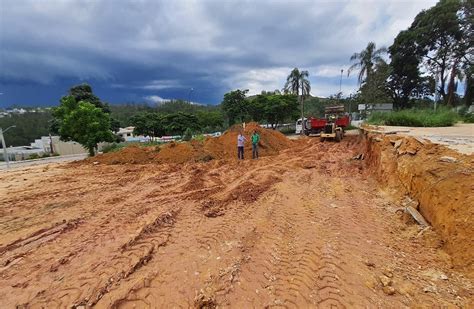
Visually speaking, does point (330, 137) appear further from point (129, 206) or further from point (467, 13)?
point (467, 13)

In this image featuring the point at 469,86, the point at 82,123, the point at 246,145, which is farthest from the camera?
the point at 469,86

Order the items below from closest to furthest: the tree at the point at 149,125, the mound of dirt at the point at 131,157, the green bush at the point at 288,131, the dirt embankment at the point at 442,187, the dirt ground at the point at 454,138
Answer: the dirt embankment at the point at 442,187 < the dirt ground at the point at 454,138 < the mound of dirt at the point at 131,157 < the green bush at the point at 288,131 < the tree at the point at 149,125

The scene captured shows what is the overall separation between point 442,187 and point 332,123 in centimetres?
1463

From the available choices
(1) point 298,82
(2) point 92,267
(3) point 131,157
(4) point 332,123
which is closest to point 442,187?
(2) point 92,267

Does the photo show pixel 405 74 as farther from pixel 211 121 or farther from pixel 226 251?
pixel 226 251

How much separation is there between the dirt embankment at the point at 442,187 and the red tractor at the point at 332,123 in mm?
10588

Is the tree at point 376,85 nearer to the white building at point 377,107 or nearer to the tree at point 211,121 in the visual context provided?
the white building at point 377,107

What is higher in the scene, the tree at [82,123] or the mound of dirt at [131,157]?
the tree at [82,123]

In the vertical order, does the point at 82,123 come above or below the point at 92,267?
above

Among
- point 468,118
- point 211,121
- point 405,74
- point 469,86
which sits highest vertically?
point 405,74

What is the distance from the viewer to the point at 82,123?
2098 centimetres

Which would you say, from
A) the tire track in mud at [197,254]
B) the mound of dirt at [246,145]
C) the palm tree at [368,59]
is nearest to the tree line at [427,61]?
the palm tree at [368,59]

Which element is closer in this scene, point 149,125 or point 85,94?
point 85,94

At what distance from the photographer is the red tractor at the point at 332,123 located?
17.6m
